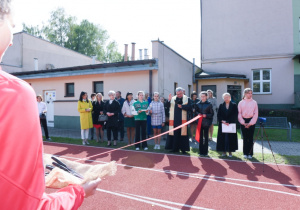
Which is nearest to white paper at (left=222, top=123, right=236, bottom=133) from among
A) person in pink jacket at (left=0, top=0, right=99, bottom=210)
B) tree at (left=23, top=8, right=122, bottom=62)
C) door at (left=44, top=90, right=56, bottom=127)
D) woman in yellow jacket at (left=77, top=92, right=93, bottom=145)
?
woman in yellow jacket at (left=77, top=92, right=93, bottom=145)

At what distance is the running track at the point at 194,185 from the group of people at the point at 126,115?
202cm

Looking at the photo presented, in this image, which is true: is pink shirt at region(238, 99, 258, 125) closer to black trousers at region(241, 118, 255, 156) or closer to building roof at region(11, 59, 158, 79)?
black trousers at region(241, 118, 255, 156)

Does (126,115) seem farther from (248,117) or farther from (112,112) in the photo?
(248,117)

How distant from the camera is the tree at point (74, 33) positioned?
4331 centimetres

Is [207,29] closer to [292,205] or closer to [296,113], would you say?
[296,113]

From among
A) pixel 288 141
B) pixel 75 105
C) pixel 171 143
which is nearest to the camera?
pixel 171 143

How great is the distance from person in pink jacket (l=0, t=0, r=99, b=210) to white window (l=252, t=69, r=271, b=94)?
22.0 m

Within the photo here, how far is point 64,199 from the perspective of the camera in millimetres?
1065

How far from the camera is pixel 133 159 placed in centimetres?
773

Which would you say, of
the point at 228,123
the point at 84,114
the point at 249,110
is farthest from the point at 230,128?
the point at 84,114

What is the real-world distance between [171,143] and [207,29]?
17125mm

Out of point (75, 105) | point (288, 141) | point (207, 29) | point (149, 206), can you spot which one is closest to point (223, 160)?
point (149, 206)

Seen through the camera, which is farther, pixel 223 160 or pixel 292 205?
pixel 223 160

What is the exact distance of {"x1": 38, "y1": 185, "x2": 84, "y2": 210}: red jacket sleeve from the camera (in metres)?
0.98
